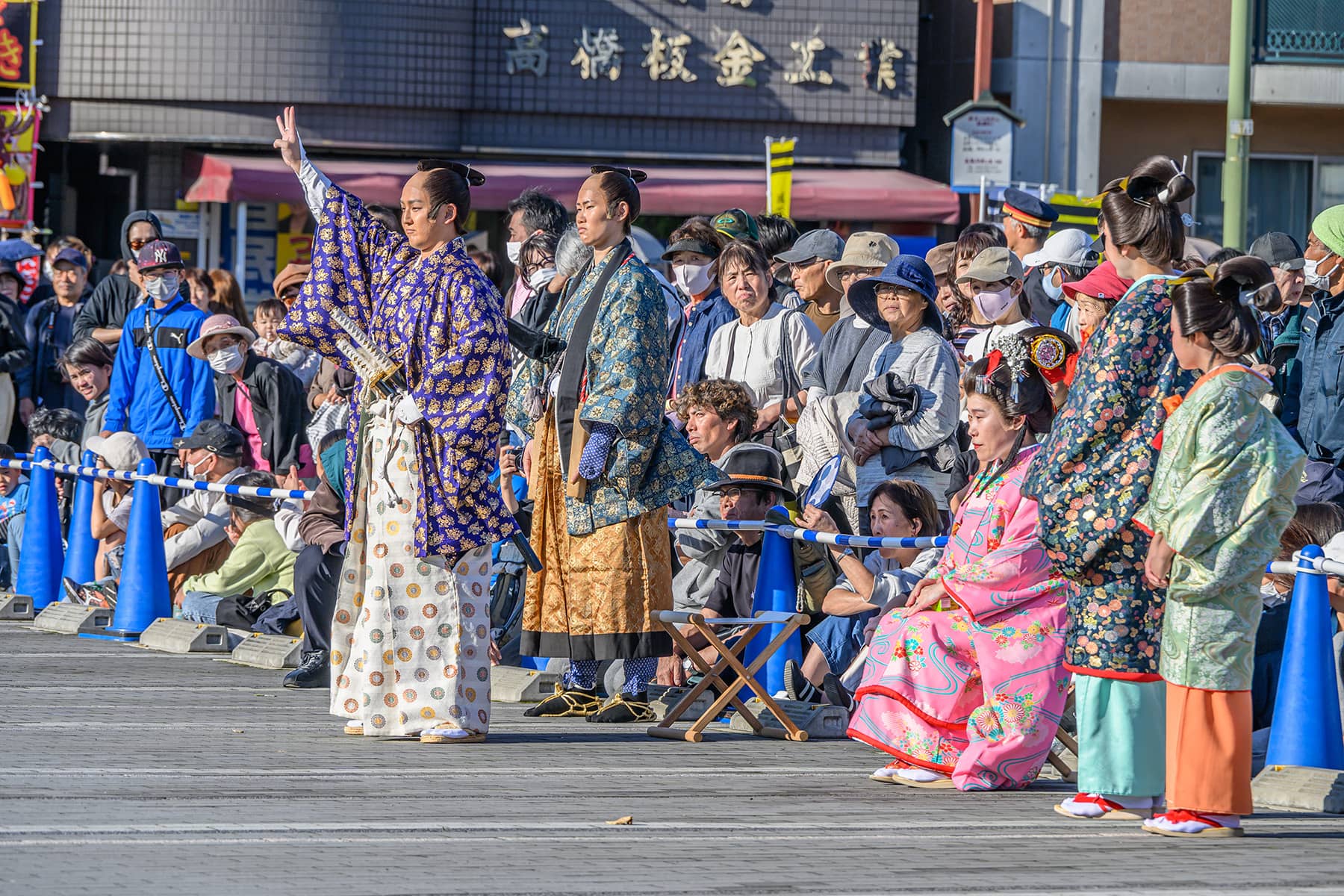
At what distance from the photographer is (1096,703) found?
A: 19.9ft

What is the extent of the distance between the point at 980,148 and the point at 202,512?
992cm

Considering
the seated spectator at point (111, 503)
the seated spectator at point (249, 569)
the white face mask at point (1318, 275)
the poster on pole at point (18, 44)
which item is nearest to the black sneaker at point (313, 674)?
the seated spectator at point (249, 569)

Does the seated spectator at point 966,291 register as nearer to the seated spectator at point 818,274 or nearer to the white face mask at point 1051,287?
the white face mask at point 1051,287

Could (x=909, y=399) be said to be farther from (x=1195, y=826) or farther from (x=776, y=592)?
(x=1195, y=826)

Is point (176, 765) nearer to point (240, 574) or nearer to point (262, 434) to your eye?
point (240, 574)

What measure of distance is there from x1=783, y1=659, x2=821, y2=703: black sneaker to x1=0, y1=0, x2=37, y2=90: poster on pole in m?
12.7

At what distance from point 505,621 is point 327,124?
35.1ft

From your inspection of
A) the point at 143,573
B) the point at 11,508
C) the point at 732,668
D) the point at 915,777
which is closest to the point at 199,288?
the point at 11,508

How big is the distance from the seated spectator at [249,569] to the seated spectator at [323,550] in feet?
3.90

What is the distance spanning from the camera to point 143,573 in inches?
424

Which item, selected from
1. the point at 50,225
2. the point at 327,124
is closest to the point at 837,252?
the point at 327,124

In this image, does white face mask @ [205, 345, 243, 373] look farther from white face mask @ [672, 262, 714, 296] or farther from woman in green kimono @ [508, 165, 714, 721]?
woman in green kimono @ [508, 165, 714, 721]

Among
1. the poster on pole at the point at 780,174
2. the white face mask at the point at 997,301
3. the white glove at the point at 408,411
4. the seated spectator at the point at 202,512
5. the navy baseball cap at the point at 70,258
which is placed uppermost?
the poster on pole at the point at 780,174

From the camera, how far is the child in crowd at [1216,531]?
5684 millimetres
